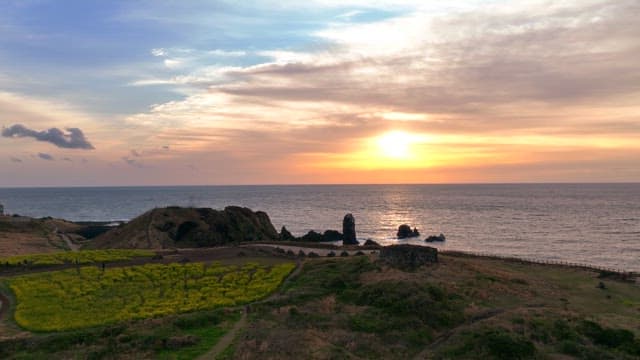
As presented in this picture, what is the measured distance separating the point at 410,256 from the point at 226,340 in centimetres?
2201

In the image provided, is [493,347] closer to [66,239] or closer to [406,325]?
[406,325]

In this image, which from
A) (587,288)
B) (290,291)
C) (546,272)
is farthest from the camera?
(546,272)

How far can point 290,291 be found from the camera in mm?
45562

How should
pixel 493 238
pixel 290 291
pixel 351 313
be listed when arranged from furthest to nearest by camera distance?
pixel 493 238 → pixel 290 291 → pixel 351 313

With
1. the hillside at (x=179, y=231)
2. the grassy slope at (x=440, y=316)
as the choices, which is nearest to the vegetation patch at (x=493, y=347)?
the grassy slope at (x=440, y=316)

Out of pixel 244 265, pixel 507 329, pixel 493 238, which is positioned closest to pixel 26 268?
pixel 244 265

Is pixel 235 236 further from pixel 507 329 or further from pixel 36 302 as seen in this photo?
pixel 507 329

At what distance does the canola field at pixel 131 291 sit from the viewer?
3853 centimetres

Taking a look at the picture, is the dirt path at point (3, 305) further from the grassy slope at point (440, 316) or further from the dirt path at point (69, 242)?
the dirt path at point (69, 242)

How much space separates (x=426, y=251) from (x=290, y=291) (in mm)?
14211

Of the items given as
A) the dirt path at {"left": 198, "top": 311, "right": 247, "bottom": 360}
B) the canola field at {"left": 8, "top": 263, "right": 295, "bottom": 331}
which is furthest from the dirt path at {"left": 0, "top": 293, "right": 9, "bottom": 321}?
the dirt path at {"left": 198, "top": 311, "right": 247, "bottom": 360}

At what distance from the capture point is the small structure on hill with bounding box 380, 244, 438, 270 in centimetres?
4888

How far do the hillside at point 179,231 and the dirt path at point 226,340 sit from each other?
47958 mm

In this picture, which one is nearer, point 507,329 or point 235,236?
point 507,329
